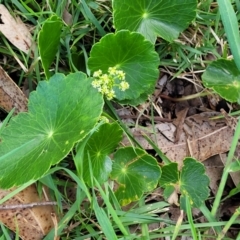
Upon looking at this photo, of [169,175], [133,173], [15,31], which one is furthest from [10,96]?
[169,175]

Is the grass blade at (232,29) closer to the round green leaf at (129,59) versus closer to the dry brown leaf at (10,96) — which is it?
the round green leaf at (129,59)

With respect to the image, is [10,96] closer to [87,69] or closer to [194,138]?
[87,69]

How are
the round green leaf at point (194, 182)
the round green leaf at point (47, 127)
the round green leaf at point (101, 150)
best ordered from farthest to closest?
the round green leaf at point (194, 182) → the round green leaf at point (101, 150) → the round green leaf at point (47, 127)

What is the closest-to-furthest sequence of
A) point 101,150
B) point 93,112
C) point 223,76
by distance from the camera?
point 93,112 < point 101,150 < point 223,76

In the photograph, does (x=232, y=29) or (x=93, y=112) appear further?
(x=232, y=29)

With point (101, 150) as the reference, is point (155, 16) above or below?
above

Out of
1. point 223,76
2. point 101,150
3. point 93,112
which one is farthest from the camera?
point 223,76

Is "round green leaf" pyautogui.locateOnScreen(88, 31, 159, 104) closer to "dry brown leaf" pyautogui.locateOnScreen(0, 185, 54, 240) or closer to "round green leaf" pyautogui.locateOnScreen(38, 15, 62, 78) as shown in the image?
"round green leaf" pyautogui.locateOnScreen(38, 15, 62, 78)

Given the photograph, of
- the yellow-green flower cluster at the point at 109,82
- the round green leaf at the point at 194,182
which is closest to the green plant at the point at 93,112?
the yellow-green flower cluster at the point at 109,82
